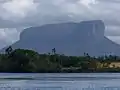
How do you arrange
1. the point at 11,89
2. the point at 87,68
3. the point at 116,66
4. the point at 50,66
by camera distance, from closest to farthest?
1. the point at 11,89
2. the point at 50,66
3. the point at 87,68
4. the point at 116,66

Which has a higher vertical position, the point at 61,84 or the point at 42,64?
the point at 61,84

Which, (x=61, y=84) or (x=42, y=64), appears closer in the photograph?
(x=61, y=84)

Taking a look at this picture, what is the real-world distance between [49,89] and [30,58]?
51743mm

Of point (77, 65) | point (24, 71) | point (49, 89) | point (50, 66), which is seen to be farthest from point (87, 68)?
point (49, 89)

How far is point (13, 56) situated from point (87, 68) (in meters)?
18.0

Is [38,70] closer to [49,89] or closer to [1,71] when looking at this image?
[1,71]

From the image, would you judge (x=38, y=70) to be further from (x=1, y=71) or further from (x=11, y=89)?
(x=11, y=89)

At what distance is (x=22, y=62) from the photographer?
3674 inches

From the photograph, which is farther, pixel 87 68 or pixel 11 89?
pixel 87 68

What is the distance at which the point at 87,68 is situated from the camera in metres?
108

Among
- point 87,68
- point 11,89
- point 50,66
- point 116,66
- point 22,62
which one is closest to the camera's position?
point 11,89

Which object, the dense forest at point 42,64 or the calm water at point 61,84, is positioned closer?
the calm water at point 61,84

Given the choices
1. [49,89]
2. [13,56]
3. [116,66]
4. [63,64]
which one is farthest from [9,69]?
[49,89]

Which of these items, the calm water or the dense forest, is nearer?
the calm water
